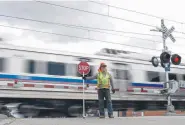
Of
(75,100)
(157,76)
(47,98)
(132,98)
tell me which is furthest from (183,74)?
(47,98)

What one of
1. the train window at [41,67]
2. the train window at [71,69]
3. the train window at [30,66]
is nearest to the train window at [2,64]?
the train window at [30,66]

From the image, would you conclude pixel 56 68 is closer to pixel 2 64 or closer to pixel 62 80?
pixel 62 80

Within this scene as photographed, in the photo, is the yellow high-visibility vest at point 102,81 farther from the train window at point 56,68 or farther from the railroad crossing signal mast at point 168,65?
the train window at point 56,68

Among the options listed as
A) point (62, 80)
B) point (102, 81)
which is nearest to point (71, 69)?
point (62, 80)

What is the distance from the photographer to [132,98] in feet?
64.7

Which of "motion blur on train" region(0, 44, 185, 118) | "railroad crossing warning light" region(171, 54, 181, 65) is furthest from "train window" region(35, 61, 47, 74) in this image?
"railroad crossing warning light" region(171, 54, 181, 65)

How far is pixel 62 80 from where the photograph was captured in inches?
669

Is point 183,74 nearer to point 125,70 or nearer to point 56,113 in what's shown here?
point 125,70

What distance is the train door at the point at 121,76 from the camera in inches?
742

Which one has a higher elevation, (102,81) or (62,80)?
(62,80)

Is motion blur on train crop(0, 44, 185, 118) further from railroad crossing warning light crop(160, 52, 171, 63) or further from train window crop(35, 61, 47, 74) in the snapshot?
railroad crossing warning light crop(160, 52, 171, 63)

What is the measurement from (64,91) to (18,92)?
7.53 feet

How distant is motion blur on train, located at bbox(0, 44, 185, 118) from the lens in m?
15.6

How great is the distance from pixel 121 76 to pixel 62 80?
11.8 feet
